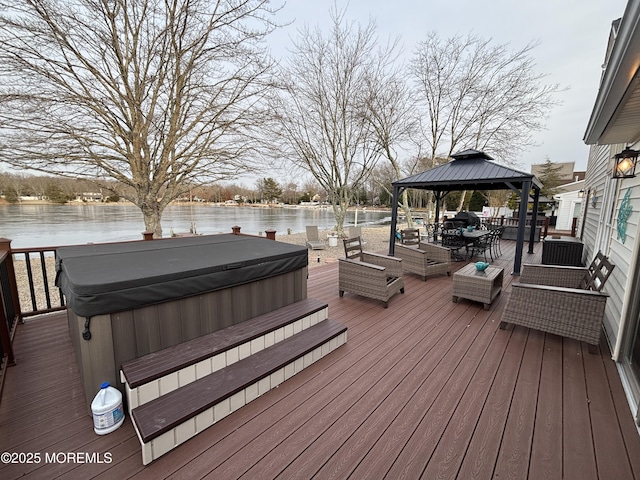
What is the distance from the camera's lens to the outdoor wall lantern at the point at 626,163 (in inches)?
115

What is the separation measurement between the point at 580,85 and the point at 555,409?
12075 mm

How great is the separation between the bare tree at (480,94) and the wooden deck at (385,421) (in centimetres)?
1122

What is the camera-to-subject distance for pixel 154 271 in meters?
2.05

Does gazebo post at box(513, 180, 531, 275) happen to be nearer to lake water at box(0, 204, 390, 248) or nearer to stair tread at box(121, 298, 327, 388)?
stair tread at box(121, 298, 327, 388)

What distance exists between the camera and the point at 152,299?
1.88 m

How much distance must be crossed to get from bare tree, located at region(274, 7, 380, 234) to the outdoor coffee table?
7.55 metres

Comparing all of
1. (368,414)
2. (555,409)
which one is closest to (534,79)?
(555,409)

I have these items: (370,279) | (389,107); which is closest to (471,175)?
(370,279)

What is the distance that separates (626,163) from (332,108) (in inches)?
367

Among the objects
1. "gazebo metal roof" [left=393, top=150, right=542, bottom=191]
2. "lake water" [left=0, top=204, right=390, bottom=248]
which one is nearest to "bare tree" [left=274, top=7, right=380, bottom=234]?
"gazebo metal roof" [left=393, top=150, right=542, bottom=191]

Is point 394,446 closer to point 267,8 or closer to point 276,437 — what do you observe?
point 276,437

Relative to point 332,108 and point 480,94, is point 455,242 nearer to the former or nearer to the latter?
point 332,108

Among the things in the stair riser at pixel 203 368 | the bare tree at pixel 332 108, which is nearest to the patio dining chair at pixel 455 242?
the bare tree at pixel 332 108

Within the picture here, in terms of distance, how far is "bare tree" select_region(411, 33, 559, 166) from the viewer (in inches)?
400
